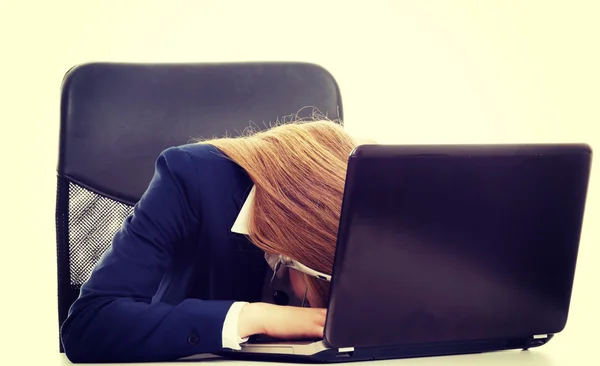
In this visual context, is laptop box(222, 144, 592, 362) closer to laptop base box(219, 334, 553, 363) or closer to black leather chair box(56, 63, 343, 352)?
laptop base box(219, 334, 553, 363)

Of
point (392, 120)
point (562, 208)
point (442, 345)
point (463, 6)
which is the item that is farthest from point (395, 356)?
point (463, 6)

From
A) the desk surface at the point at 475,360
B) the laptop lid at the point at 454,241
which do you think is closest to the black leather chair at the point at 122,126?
the desk surface at the point at 475,360

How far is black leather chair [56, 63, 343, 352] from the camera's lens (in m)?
1.31

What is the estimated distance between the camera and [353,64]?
7.09 ft

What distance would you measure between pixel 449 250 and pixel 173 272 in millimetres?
500

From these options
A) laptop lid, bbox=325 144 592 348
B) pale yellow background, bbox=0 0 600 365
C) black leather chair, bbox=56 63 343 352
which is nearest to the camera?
laptop lid, bbox=325 144 592 348

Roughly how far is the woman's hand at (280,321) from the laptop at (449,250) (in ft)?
0.10

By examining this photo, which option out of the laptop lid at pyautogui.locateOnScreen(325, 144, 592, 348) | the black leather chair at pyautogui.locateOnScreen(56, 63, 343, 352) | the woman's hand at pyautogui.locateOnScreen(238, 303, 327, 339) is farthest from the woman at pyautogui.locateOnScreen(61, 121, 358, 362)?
the black leather chair at pyautogui.locateOnScreen(56, 63, 343, 352)

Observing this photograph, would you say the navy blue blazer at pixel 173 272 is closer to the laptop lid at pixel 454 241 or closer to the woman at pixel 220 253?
the woman at pixel 220 253

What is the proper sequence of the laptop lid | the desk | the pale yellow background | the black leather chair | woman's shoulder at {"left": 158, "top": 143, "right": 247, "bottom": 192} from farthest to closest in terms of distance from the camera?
the pale yellow background, the black leather chair, woman's shoulder at {"left": 158, "top": 143, "right": 247, "bottom": 192}, the desk, the laptop lid

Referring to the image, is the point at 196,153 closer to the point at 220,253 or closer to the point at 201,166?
the point at 201,166

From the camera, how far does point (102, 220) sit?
1341mm

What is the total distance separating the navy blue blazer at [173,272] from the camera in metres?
0.88

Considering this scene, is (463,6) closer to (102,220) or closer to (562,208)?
(102,220)
